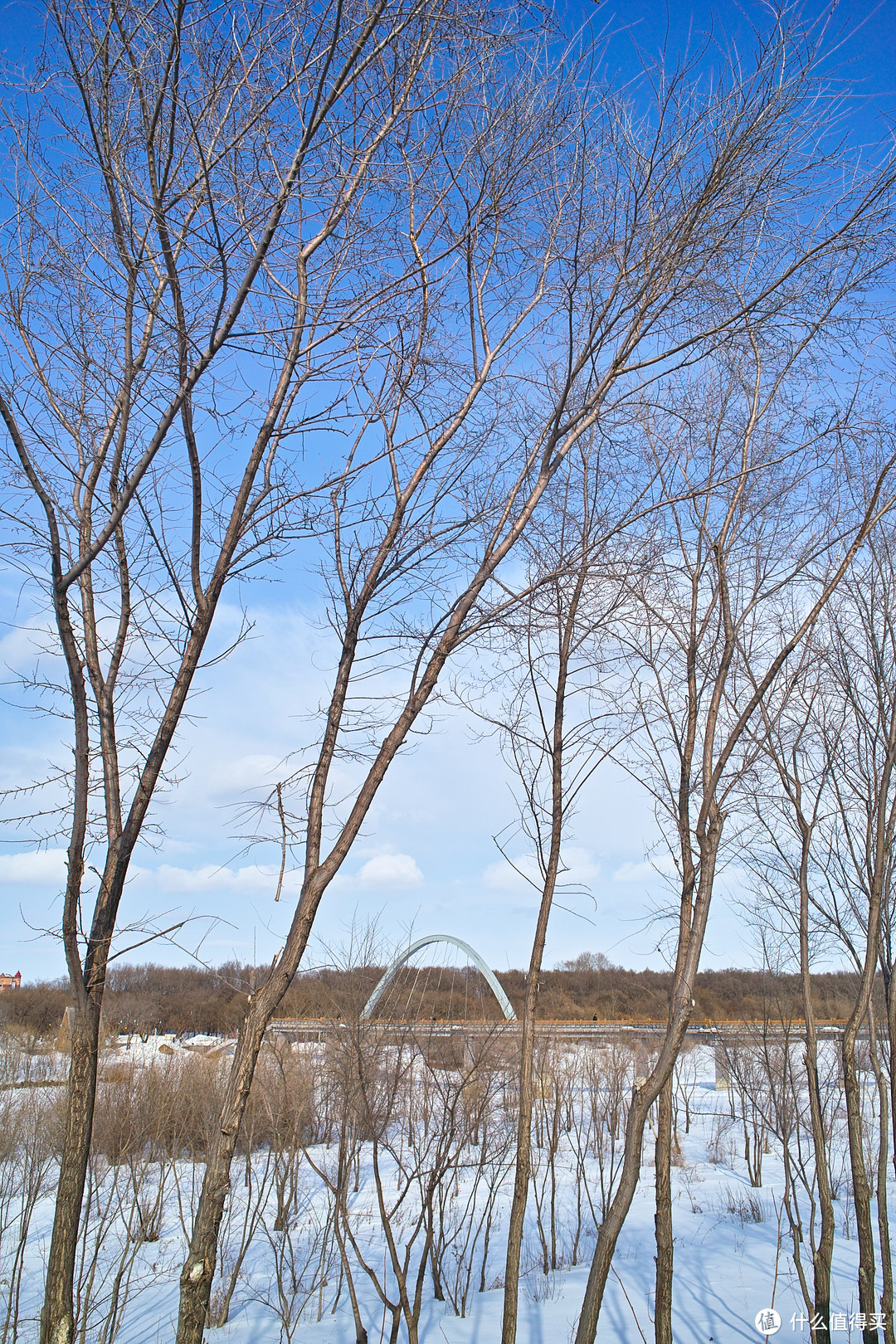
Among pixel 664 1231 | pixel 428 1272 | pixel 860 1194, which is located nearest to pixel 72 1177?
pixel 664 1231

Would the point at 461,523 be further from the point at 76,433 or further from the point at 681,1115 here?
the point at 681,1115

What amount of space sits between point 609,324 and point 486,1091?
11.8 metres

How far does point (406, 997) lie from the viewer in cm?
1728

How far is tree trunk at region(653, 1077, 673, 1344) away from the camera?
16.3 ft

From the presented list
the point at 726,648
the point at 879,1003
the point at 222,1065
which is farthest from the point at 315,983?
the point at 726,648

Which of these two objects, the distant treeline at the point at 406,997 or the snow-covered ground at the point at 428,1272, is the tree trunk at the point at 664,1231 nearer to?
the distant treeline at the point at 406,997

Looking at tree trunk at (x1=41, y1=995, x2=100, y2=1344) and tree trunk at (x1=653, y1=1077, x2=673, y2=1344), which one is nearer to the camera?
tree trunk at (x1=41, y1=995, x2=100, y2=1344)

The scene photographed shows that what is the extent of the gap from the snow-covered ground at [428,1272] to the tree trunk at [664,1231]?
8.87 ft

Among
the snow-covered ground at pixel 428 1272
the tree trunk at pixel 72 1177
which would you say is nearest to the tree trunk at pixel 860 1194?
the snow-covered ground at pixel 428 1272

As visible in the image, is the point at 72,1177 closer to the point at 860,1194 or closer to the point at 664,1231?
the point at 664,1231

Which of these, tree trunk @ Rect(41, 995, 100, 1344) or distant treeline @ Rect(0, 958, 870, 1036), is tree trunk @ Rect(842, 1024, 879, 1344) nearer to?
distant treeline @ Rect(0, 958, 870, 1036)

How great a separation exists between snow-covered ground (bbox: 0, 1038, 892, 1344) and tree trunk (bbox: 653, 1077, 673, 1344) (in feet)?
8.87

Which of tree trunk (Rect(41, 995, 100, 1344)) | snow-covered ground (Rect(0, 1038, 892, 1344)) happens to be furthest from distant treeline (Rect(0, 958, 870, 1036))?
snow-covered ground (Rect(0, 1038, 892, 1344))

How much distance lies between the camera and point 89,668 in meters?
4.02
